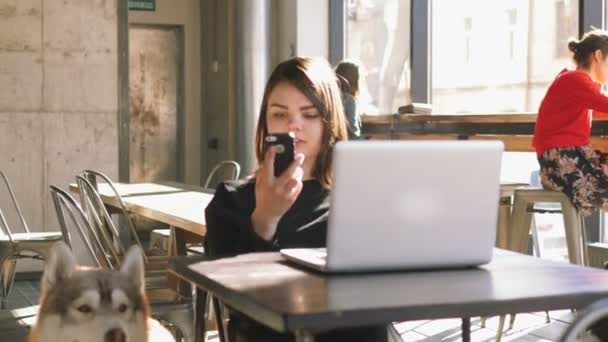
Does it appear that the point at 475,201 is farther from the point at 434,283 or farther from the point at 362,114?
the point at 362,114

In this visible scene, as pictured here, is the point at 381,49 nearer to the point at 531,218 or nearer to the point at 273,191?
the point at 531,218

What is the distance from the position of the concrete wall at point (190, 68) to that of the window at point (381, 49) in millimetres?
2267

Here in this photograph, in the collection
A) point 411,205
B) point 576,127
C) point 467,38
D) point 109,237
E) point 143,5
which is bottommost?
point 109,237

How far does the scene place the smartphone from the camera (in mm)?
2014

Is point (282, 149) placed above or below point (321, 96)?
below

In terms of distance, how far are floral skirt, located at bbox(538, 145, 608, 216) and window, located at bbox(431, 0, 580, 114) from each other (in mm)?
1284

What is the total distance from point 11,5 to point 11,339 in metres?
4.12

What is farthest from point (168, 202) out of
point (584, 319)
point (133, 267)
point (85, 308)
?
point (584, 319)

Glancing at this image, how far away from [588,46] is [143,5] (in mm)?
6027

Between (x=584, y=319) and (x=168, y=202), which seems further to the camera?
A: (x=168, y=202)

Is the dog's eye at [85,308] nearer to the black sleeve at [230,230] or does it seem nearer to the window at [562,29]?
the black sleeve at [230,230]

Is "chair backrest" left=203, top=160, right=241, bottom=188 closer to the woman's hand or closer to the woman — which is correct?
the woman

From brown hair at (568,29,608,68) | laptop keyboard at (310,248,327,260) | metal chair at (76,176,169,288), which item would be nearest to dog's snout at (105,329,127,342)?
laptop keyboard at (310,248,327,260)

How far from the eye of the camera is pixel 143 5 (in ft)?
32.0
